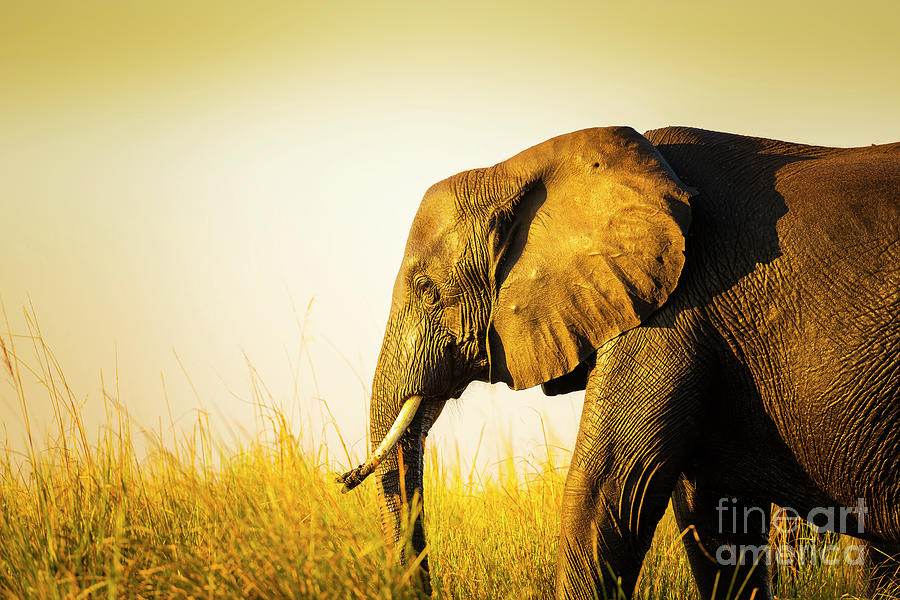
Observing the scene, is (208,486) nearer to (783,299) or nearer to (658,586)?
(658,586)

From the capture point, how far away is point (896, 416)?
10.7ft

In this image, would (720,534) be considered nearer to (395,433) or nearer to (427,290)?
(395,433)

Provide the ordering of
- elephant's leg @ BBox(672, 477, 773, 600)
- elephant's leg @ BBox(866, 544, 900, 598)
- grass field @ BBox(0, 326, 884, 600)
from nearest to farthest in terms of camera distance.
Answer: grass field @ BBox(0, 326, 884, 600) < elephant's leg @ BBox(672, 477, 773, 600) < elephant's leg @ BBox(866, 544, 900, 598)

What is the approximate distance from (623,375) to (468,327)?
76cm

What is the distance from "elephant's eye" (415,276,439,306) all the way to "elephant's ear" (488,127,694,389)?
0.29m

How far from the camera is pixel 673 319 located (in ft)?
11.1

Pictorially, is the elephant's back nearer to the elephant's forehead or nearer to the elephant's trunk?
the elephant's forehead

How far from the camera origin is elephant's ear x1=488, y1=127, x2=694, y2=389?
11.2 feet

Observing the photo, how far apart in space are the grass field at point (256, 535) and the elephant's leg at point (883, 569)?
12 centimetres

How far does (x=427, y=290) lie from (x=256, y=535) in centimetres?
128

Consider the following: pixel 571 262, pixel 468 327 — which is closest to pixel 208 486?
pixel 468 327

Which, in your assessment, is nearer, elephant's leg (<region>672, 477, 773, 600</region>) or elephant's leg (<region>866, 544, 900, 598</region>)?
elephant's leg (<region>672, 477, 773, 600</region>)

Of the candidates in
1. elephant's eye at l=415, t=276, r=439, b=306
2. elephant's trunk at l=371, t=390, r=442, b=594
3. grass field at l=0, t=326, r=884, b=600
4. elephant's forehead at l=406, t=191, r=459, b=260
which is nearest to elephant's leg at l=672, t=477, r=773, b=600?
grass field at l=0, t=326, r=884, b=600

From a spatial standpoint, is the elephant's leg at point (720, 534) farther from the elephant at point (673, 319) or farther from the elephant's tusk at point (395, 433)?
the elephant's tusk at point (395, 433)
